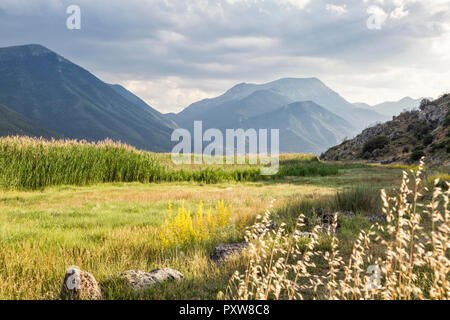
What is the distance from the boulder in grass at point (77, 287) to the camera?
11.1ft

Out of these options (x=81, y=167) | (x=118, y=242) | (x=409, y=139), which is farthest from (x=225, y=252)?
(x=409, y=139)

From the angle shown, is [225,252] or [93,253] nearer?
[93,253]

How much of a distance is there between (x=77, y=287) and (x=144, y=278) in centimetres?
85

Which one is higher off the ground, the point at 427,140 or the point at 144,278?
the point at 427,140

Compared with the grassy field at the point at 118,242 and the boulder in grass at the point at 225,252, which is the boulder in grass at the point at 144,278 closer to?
the grassy field at the point at 118,242

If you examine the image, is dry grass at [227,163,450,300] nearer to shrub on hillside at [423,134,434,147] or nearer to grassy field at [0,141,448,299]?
grassy field at [0,141,448,299]

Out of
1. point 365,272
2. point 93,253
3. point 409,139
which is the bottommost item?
point 365,272

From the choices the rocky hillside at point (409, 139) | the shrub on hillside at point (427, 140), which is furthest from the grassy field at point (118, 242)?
the shrub on hillside at point (427, 140)

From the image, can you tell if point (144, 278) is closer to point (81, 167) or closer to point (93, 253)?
point (93, 253)

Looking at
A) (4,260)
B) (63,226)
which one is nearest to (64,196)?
(63,226)

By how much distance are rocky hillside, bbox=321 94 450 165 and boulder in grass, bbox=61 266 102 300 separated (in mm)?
55001

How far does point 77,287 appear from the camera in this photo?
338cm
